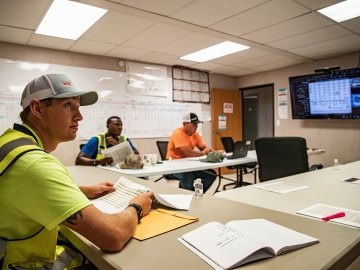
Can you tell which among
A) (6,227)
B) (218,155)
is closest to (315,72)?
(218,155)

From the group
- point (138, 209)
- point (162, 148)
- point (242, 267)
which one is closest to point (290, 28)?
point (162, 148)

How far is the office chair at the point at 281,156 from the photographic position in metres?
2.50

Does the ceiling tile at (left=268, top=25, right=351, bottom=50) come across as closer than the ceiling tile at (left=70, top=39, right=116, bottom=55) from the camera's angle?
Yes

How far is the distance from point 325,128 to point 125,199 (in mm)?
5090

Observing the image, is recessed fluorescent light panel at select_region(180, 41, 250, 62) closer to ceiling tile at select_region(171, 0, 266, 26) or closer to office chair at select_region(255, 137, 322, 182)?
ceiling tile at select_region(171, 0, 266, 26)

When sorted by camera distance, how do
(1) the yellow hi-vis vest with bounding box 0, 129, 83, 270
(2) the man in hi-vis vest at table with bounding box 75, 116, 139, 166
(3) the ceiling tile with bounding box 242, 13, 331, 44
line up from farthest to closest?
(3) the ceiling tile with bounding box 242, 13, 331, 44, (2) the man in hi-vis vest at table with bounding box 75, 116, 139, 166, (1) the yellow hi-vis vest with bounding box 0, 129, 83, 270

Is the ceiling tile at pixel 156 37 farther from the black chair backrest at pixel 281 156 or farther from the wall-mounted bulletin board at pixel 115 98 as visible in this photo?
the black chair backrest at pixel 281 156

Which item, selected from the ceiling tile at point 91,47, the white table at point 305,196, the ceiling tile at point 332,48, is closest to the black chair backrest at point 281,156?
the white table at point 305,196

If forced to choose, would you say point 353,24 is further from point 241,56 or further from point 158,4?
point 158,4

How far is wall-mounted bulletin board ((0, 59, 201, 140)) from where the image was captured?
3.90 metres

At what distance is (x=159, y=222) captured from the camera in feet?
3.49

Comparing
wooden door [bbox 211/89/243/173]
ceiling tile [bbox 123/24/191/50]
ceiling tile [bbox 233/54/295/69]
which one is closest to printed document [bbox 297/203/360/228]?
ceiling tile [bbox 123/24/191/50]

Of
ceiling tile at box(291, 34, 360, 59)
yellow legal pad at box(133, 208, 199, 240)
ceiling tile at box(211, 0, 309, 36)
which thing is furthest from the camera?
ceiling tile at box(291, 34, 360, 59)

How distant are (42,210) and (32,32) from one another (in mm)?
3399
